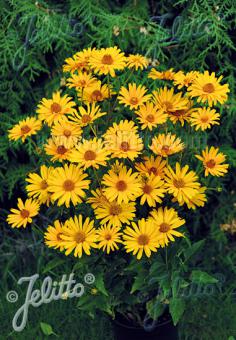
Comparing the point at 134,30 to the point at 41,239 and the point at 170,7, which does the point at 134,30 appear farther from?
the point at 41,239

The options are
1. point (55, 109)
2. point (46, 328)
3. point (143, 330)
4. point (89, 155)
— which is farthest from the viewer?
point (46, 328)

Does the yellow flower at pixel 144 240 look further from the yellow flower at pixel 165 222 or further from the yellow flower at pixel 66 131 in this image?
the yellow flower at pixel 66 131

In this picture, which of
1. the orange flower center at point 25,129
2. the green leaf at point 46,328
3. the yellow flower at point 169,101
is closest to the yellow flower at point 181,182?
the yellow flower at point 169,101

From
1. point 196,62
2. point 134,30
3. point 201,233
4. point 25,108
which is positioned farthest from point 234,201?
point 25,108

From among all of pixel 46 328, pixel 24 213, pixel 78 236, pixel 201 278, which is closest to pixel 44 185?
pixel 24 213

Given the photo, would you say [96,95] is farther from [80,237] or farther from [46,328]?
[46,328]
